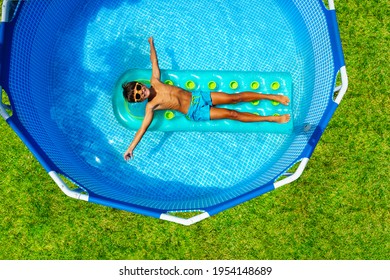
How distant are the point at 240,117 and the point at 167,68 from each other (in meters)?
1.12

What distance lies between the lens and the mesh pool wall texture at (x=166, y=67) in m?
4.96

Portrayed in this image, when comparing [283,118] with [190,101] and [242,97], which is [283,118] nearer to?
[242,97]

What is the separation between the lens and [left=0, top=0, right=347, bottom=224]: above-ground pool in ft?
15.9

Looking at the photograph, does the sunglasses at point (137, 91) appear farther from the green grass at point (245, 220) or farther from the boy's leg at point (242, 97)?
the green grass at point (245, 220)

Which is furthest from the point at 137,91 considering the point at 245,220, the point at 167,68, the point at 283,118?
the point at 245,220

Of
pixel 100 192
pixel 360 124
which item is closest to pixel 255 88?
pixel 360 124

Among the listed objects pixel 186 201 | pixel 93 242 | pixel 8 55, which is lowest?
pixel 93 242

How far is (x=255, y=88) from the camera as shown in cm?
517

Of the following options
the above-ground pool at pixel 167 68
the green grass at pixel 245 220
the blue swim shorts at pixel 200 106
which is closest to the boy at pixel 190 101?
the blue swim shorts at pixel 200 106

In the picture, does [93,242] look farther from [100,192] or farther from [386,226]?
[386,226]

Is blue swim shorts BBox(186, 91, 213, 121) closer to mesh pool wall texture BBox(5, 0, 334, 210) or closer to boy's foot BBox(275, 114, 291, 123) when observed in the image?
mesh pool wall texture BBox(5, 0, 334, 210)

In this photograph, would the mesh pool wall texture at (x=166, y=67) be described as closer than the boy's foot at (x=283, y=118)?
No
